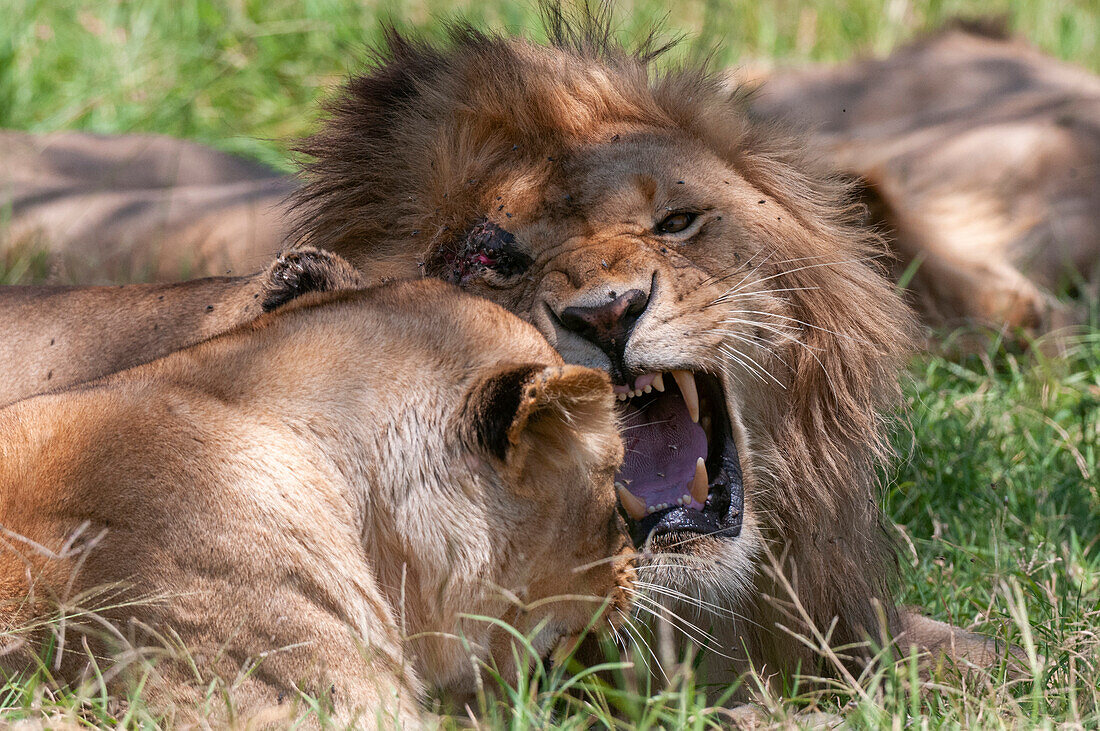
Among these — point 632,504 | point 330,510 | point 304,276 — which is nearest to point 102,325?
point 304,276

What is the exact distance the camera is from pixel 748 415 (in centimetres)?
209

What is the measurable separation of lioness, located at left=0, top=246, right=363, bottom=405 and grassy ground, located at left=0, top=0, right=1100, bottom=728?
19.2 inches

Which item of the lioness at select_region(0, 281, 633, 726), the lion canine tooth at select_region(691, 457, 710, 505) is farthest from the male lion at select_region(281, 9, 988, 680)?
the lioness at select_region(0, 281, 633, 726)

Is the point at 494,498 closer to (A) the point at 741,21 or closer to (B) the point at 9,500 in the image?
(B) the point at 9,500

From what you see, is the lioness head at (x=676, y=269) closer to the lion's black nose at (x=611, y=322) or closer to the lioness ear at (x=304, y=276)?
the lion's black nose at (x=611, y=322)

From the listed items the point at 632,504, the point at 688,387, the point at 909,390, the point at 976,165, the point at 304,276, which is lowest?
the point at 976,165

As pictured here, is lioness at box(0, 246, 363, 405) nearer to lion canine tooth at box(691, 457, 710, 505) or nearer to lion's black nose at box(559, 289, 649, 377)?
lion's black nose at box(559, 289, 649, 377)

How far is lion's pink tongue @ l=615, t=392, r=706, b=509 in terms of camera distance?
6.77 ft

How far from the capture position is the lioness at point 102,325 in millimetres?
2189

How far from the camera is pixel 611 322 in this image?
1865mm

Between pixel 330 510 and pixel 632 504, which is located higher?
pixel 330 510

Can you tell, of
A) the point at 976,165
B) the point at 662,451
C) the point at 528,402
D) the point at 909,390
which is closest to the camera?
the point at 528,402

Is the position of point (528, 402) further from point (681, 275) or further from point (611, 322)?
point (681, 275)

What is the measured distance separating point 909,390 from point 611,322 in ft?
3.68
